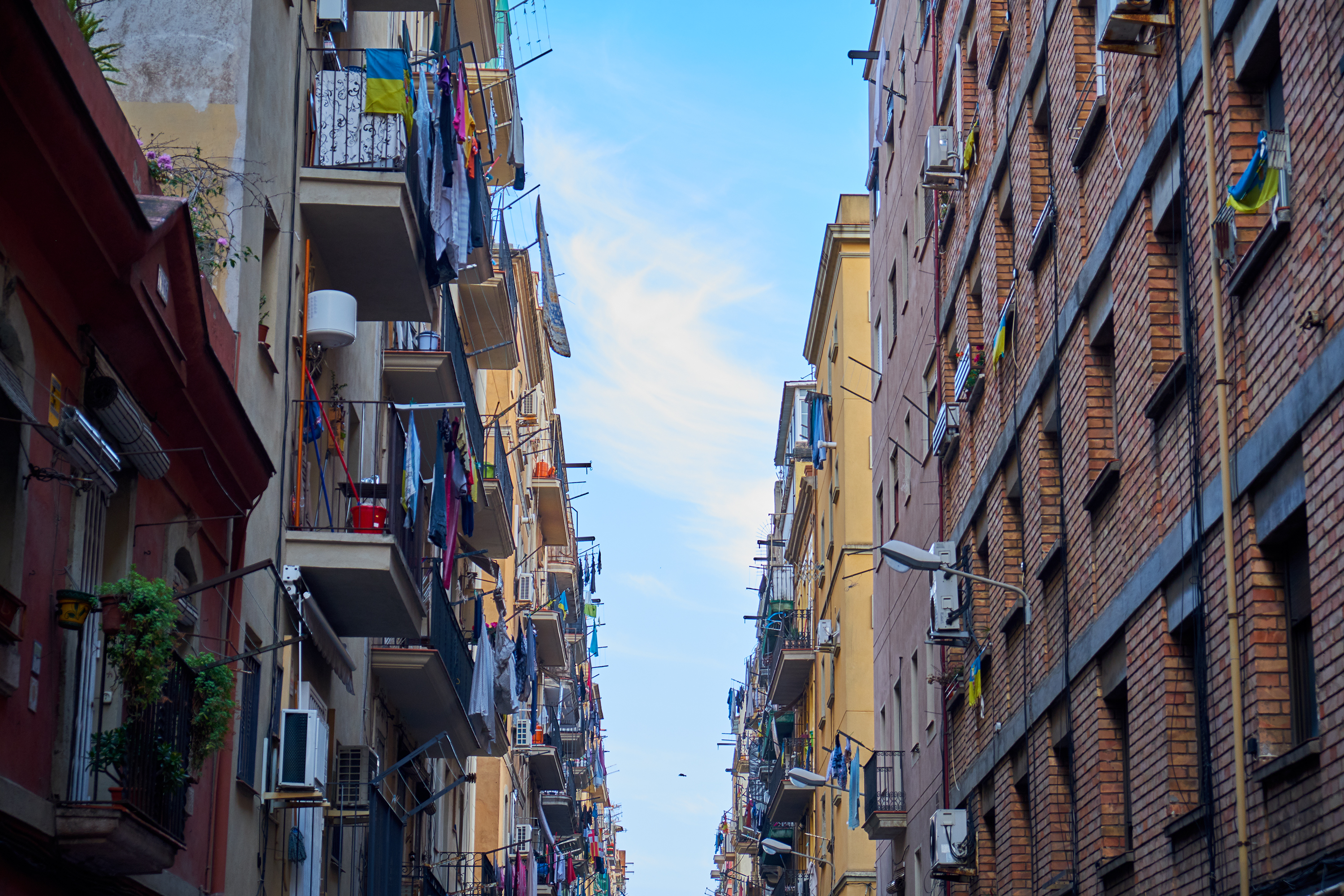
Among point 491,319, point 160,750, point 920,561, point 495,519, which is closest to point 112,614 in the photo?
point 160,750

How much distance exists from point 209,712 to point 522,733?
1427 inches

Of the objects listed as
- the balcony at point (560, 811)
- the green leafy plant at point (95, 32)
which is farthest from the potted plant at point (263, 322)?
the balcony at point (560, 811)

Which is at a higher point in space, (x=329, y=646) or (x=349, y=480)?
(x=349, y=480)

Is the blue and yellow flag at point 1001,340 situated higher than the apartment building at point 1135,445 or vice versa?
the blue and yellow flag at point 1001,340

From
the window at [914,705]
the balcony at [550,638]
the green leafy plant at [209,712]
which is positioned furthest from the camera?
the balcony at [550,638]

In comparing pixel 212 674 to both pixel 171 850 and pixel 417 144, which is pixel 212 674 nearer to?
pixel 171 850

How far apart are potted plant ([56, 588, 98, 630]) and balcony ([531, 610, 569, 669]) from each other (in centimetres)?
3593

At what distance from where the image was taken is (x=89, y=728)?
37.0 feet

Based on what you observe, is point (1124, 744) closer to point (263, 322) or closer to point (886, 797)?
point (263, 322)

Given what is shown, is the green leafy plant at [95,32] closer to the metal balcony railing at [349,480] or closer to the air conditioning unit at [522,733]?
the metal balcony railing at [349,480]

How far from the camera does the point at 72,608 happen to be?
1075 centimetres

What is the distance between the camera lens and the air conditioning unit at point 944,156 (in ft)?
82.7

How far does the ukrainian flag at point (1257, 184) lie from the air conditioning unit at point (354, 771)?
13279 mm

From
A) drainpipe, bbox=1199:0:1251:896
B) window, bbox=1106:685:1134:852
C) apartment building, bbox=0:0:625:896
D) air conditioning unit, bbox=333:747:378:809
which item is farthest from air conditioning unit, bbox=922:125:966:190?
drainpipe, bbox=1199:0:1251:896
